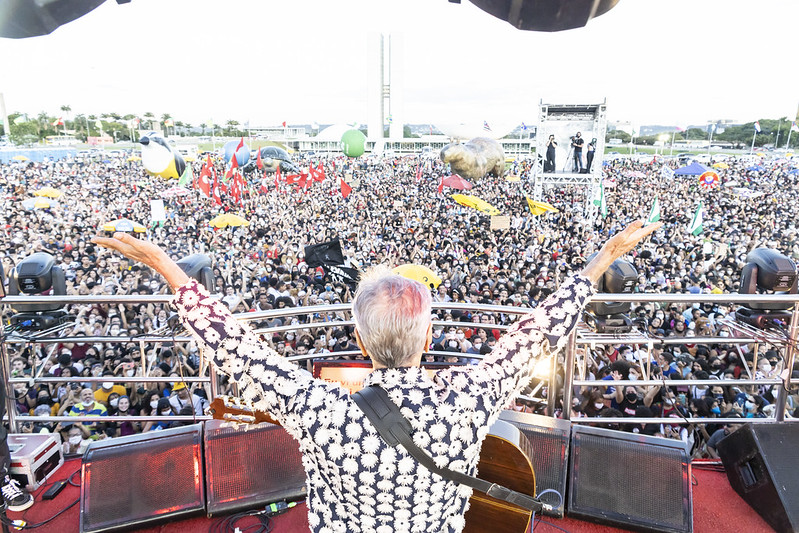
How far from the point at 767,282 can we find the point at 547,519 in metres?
2.19

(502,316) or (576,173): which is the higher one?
(576,173)

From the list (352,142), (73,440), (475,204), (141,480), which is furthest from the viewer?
(352,142)

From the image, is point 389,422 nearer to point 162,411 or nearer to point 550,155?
point 162,411

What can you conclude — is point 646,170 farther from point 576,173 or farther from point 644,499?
point 644,499

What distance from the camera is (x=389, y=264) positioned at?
5.26ft

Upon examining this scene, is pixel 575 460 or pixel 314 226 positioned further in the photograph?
pixel 314 226

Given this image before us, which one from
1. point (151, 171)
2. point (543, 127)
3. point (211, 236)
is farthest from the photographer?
point (151, 171)

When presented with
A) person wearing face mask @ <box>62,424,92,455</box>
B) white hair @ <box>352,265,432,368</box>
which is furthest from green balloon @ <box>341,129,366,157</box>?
white hair @ <box>352,265,432,368</box>

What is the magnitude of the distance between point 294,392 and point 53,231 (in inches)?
711

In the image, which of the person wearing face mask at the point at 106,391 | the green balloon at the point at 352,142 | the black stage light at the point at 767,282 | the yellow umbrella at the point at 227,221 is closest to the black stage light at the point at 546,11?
the black stage light at the point at 767,282

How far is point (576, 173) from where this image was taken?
69.6 feet

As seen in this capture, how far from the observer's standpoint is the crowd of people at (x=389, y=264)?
4871mm

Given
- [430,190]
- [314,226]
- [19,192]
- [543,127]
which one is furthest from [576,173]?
[19,192]

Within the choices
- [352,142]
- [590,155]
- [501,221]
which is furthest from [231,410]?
[352,142]
